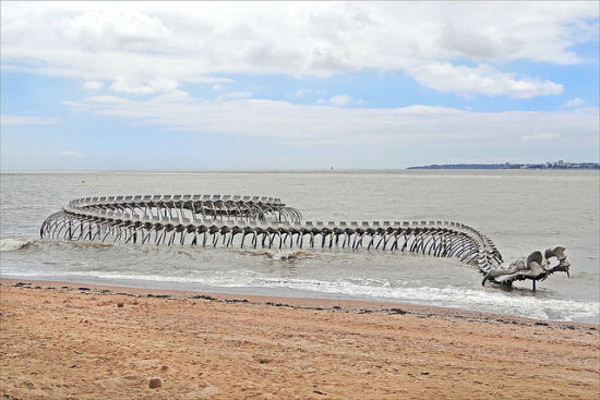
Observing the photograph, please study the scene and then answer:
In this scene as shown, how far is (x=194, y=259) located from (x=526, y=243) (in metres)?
18.0

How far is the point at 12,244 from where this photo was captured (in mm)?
25781

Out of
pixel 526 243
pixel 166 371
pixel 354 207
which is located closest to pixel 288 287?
pixel 166 371

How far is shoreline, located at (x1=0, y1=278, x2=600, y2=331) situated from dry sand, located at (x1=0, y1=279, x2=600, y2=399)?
0.46ft

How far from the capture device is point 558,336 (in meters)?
11.1

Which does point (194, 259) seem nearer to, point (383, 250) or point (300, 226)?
point (300, 226)

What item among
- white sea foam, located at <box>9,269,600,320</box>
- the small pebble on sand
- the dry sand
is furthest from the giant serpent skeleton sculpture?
the small pebble on sand

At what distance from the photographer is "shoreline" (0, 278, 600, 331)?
12.9 meters

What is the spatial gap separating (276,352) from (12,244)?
20637 millimetres

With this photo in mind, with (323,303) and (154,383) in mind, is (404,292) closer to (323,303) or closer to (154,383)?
(323,303)

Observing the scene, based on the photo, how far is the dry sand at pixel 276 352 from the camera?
727 cm

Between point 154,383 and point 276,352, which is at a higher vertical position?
point 154,383

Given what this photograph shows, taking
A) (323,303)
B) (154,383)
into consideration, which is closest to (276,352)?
(154,383)

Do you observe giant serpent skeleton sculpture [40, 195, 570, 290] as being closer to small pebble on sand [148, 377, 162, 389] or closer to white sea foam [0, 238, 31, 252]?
white sea foam [0, 238, 31, 252]

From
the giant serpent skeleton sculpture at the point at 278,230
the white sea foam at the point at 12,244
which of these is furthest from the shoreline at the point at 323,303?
the white sea foam at the point at 12,244
